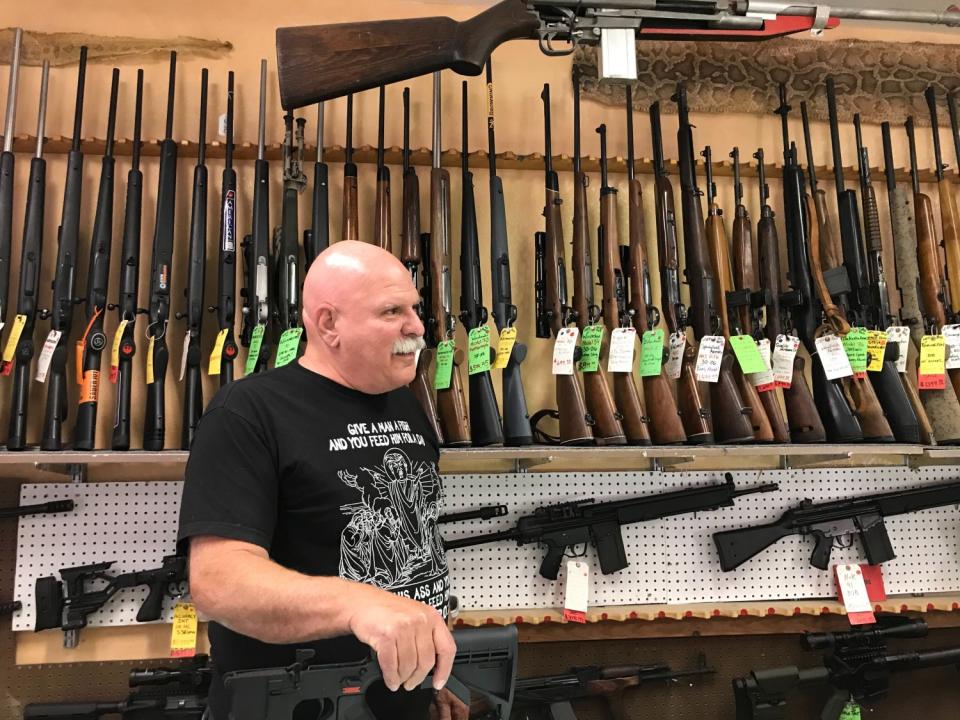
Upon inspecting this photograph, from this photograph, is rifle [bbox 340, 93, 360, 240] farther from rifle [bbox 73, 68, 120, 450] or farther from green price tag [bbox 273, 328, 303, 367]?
rifle [bbox 73, 68, 120, 450]

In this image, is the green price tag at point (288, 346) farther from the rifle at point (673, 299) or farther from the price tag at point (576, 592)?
the rifle at point (673, 299)

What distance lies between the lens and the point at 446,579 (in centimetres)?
177

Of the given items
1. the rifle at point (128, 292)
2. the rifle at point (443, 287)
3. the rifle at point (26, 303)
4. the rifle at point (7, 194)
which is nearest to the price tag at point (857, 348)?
the rifle at point (443, 287)

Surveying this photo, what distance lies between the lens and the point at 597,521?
2824mm

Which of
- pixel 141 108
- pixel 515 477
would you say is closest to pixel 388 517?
pixel 515 477

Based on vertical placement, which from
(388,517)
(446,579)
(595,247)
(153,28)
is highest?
(153,28)

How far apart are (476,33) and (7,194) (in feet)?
5.46

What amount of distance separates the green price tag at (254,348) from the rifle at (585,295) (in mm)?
1094

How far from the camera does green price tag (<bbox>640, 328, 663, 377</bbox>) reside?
9.06 feet

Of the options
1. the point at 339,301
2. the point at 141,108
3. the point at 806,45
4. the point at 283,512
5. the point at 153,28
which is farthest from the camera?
the point at 806,45

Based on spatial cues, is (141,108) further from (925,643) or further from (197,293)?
(925,643)

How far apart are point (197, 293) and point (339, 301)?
1145 millimetres

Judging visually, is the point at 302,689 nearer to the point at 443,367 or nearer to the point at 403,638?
the point at 403,638

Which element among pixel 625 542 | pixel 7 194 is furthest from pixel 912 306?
pixel 7 194
